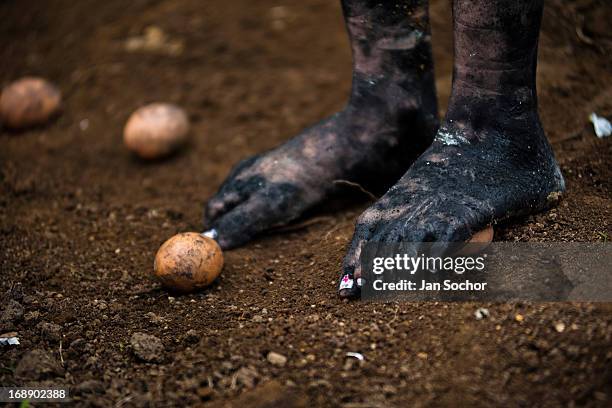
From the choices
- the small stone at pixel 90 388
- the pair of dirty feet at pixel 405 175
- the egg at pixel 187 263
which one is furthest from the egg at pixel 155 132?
the small stone at pixel 90 388

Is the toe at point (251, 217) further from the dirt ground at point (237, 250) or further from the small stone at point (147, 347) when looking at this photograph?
the small stone at point (147, 347)

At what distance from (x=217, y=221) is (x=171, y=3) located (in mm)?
2343

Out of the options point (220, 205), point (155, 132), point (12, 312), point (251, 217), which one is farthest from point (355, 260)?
point (155, 132)

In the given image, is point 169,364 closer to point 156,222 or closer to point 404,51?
point 156,222

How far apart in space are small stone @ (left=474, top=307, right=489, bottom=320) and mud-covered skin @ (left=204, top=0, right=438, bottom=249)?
0.86 m

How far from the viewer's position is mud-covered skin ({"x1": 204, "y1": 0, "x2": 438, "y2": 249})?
2.39 metres

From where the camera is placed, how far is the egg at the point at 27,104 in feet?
11.4

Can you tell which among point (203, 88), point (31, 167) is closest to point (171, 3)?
point (203, 88)

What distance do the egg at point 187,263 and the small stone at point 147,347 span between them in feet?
0.90

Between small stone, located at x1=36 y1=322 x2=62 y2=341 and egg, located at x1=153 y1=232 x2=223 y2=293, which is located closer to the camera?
small stone, located at x1=36 y1=322 x2=62 y2=341

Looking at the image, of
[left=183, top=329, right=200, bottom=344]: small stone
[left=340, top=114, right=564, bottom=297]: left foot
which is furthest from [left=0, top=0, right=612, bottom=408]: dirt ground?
[left=340, top=114, right=564, bottom=297]: left foot

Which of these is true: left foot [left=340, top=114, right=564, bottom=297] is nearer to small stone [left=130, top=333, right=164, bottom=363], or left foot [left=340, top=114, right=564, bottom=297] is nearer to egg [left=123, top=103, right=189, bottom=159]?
small stone [left=130, top=333, right=164, bottom=363]

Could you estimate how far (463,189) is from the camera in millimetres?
2014

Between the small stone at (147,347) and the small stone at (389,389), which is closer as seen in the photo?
the small stone at (389,389)
